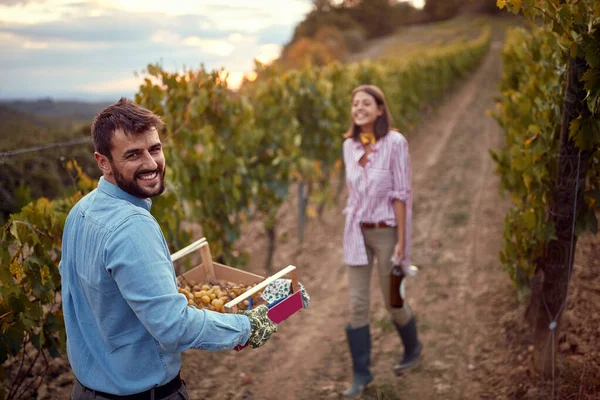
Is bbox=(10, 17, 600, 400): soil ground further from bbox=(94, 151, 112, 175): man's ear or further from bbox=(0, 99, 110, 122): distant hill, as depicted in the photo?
bbox=(0, 99, 110, 122): distant hill

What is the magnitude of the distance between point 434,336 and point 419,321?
305 mm

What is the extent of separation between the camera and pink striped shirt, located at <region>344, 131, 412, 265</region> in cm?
353

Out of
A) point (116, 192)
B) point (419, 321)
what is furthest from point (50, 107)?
point (116, 192)

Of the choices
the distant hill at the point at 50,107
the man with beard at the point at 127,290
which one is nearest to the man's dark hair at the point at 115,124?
the man with beard at the point at 127,290

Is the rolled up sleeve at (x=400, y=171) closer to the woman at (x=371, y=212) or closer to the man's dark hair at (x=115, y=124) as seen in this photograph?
the woman at (x=371, y=212)

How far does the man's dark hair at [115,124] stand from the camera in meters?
1.76

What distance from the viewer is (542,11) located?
264cm

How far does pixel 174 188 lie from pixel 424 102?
12620 mm

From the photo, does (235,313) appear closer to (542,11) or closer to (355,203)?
(355,203)

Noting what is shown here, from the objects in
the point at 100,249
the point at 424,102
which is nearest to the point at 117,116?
the point at 100,249

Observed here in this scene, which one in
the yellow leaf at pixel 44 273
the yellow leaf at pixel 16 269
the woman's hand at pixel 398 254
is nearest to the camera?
the yellow leaf at pixel 16 269

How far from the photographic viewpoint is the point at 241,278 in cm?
251

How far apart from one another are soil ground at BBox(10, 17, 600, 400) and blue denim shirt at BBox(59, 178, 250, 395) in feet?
6.91

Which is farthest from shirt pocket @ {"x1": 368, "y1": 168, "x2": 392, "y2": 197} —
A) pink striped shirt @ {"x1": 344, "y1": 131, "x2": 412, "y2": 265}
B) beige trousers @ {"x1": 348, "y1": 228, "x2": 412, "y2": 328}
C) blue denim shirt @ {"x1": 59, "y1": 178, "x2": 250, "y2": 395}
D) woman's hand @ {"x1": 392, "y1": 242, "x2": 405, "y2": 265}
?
blue denim shirt @ {"x1": 59, "y1": 178, "x2": 250, "y2": 395}
